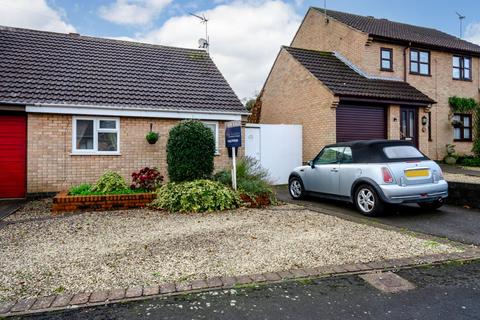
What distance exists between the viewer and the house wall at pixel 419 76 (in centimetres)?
1638

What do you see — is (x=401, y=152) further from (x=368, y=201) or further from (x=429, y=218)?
(x=429, y=218)

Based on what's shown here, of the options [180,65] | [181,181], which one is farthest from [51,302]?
[180,65]

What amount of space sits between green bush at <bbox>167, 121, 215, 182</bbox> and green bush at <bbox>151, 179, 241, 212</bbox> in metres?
0.31

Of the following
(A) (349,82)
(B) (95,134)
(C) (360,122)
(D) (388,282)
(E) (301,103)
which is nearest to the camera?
(D) (388,282)

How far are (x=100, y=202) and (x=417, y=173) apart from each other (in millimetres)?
6892

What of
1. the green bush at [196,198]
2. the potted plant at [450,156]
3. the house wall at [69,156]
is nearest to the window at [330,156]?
the green bush at [196,198]

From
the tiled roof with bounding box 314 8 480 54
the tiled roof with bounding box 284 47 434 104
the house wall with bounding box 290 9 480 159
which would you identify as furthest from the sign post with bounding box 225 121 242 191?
the tiled roof with bounding box 314 8 480 54

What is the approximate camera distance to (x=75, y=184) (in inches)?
400

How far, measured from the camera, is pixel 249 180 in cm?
905

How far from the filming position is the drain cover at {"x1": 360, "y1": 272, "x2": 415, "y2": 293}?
11.4 feet

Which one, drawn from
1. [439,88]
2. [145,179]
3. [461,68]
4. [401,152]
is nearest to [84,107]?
[145,179]

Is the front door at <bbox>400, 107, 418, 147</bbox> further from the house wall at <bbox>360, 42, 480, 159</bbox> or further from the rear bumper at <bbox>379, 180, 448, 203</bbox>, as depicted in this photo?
the rear bumper at <bbox>379, 180, 448, 203</bbox>

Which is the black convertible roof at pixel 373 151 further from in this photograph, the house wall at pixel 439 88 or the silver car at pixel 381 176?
the house wall at pixel 439 88

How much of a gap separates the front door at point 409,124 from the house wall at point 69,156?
431 inches
